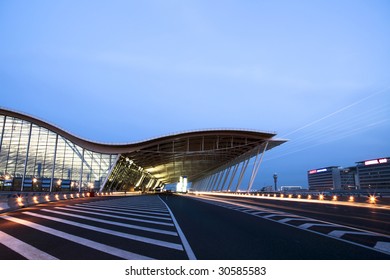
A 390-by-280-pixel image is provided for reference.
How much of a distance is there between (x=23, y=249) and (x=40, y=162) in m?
57.8

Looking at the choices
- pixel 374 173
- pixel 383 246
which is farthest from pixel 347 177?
pixel 383 246

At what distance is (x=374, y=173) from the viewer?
449ft

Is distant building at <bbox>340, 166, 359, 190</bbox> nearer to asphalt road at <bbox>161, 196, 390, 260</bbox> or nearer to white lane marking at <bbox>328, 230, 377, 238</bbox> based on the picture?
white lane marking at <bbox>328, 230, 377, 238</bbox>

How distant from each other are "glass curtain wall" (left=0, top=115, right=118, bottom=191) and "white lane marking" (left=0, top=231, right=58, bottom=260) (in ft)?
176

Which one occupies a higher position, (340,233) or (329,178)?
(329,178)

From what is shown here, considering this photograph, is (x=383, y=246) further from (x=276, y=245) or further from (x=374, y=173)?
(x=374, y=173)

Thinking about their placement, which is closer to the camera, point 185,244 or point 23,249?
point 23,249

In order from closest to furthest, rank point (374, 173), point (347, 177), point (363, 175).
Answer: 1. point (374, 173)
2. point (363, 175)
3. point (347, 177)

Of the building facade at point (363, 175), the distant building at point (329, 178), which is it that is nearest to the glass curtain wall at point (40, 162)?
the building facade at point (363, 175)

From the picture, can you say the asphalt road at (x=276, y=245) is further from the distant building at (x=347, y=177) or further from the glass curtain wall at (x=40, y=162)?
the distant building at (x=347, y=177)

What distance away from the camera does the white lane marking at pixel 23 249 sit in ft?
17.7

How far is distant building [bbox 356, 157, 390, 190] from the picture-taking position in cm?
13138
